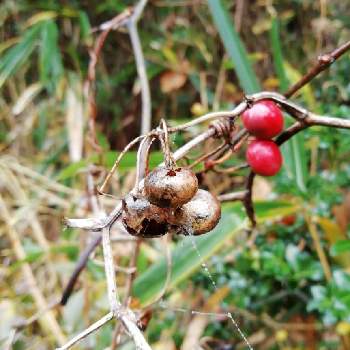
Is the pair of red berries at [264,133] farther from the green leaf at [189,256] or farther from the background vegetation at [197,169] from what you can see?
the green leaf at [189,256]

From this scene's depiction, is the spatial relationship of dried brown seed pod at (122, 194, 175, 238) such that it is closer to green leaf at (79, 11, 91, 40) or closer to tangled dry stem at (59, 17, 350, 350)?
tangled dry stem at (59, 17, 350, 350)

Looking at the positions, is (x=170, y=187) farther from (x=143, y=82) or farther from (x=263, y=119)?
(x=143, y=82)

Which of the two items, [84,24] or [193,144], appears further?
[84,24]

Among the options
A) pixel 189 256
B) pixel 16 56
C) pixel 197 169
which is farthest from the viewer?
pixel 16 56

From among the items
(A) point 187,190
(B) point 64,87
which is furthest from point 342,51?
(B) point 64,87

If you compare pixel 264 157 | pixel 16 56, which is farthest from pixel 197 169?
pixel 16 56

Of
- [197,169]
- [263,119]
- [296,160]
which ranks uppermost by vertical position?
[263,119]

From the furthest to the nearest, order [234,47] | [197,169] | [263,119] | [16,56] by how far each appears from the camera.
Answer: [16,56]
[234,47]
[197,169]
[263,119]

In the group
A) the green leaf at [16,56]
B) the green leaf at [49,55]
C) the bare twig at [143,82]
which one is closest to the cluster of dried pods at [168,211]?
the bare twig at [143,82]
